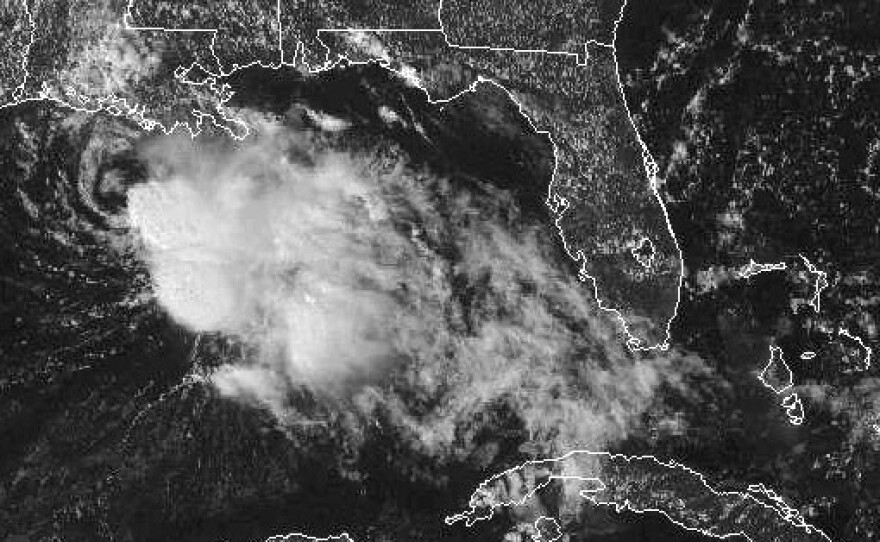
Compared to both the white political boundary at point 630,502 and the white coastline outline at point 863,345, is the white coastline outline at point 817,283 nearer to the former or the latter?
the white coastline outline at point 863,345

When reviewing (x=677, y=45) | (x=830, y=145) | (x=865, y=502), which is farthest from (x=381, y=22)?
(x=865, y=502)

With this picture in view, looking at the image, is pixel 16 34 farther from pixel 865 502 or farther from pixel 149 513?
pixel 865 502

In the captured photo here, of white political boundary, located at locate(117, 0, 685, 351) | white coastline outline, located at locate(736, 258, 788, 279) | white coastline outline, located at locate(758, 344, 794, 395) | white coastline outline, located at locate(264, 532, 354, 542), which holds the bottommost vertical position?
white coastline outline, located at locate(264, 532, 354, 542)

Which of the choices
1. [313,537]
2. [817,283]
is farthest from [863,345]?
[313,537]

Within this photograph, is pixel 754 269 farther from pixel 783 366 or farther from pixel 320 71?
pixel 320 71

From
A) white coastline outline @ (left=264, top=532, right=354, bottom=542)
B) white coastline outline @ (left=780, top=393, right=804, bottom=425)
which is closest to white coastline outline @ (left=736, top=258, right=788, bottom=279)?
white coastline outline @ (left=780, top=393, right=804, bottom=425)

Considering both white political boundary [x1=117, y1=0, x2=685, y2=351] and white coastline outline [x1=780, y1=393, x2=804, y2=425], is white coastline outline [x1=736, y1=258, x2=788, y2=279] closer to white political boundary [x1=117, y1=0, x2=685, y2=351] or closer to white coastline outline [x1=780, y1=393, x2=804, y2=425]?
white political boundary [x1=117, y1=0, x2=685, y2=351]

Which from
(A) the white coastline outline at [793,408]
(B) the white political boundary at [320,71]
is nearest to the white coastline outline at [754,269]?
(B) the white political boundary at [320,71]
